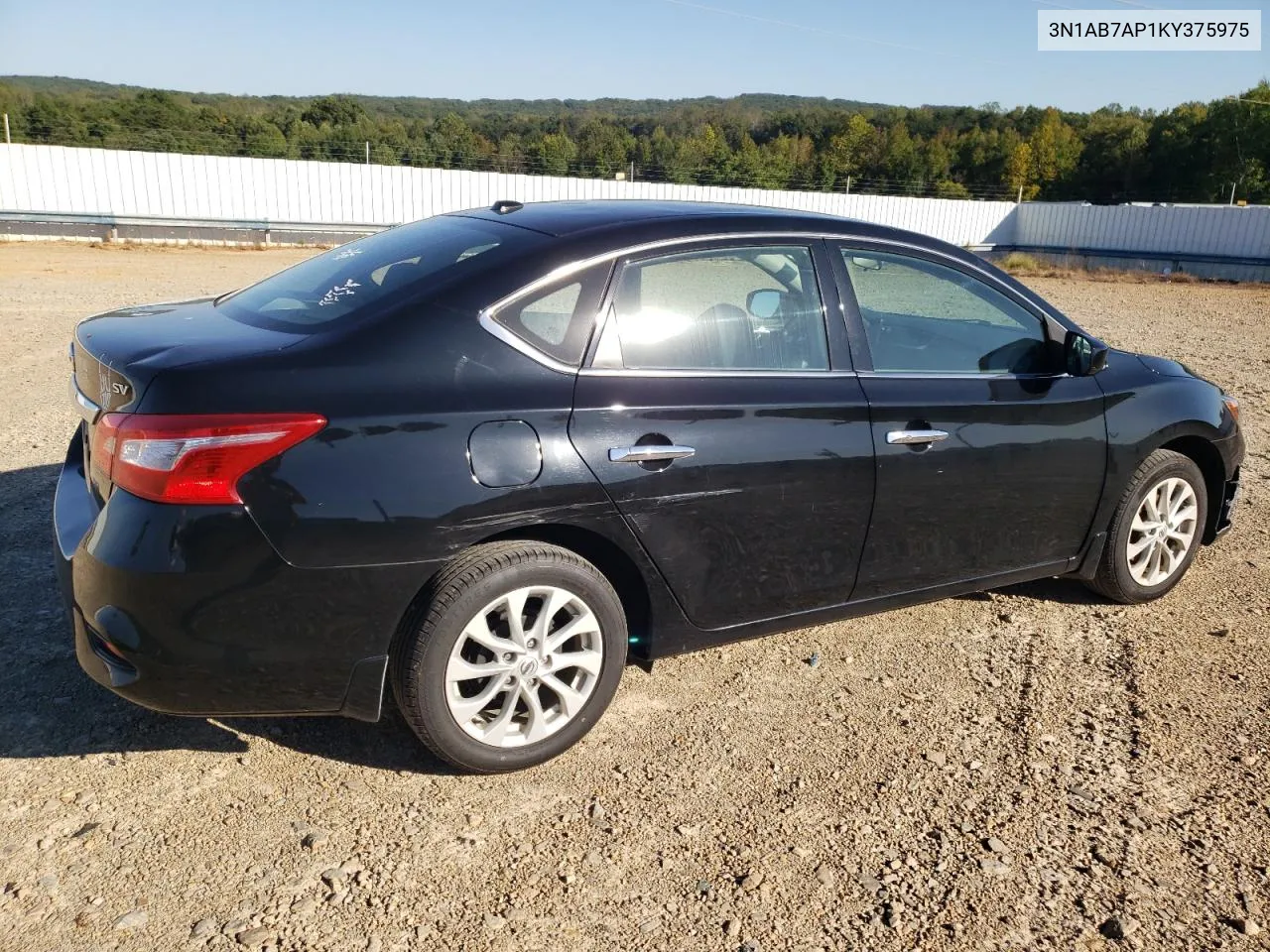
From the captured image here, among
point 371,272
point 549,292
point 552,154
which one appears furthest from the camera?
point 552,154

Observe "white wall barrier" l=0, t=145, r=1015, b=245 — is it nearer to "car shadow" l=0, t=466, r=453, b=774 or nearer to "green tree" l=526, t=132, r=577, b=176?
"green tree" l=526, t=132, r=577, b=176

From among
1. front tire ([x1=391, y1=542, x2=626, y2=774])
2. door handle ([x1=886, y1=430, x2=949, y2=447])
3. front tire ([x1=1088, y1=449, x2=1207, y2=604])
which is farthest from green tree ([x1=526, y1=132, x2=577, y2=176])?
front tire ([x1=391, y1=542, x2=626, y2=774])

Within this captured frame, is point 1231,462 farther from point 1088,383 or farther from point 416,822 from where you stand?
point 416,822

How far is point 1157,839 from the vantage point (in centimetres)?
296

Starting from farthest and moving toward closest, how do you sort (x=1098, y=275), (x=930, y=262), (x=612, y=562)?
(x=1098, y=275), (x=930, y=262), (x=612, y=562)

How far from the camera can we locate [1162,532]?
182 inches

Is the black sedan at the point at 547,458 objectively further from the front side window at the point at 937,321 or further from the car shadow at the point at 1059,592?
the car shadow at the point at 1059,592

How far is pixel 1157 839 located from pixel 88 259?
21942 millimetres

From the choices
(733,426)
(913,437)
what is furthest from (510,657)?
(913,437)

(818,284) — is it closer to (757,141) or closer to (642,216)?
(642,216)

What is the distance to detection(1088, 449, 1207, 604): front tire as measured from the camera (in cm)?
446

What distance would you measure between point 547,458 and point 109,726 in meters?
1.71

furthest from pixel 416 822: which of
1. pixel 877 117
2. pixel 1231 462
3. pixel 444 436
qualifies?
pixel 877 117

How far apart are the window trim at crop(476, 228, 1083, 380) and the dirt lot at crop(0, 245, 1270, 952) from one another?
1218mm
